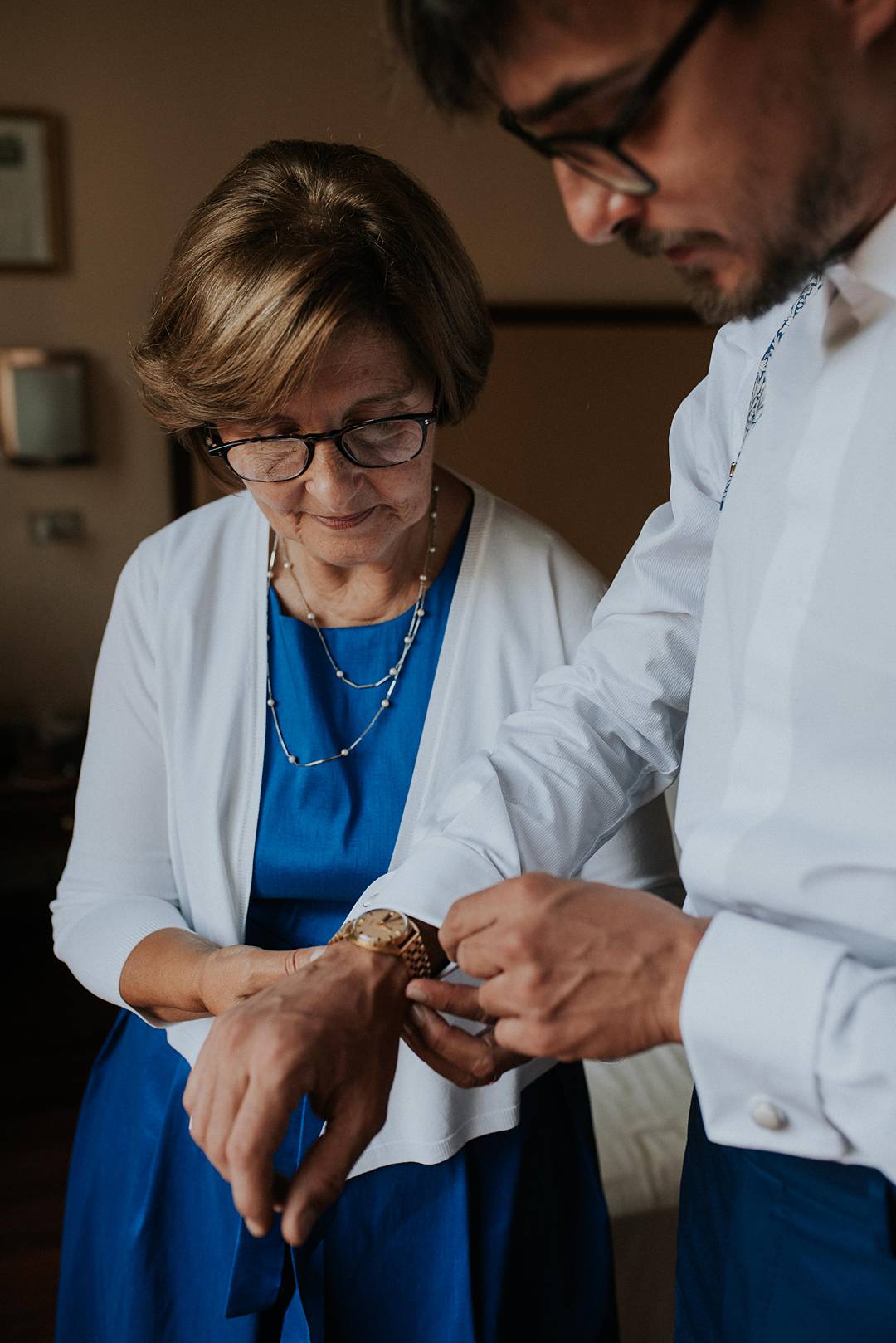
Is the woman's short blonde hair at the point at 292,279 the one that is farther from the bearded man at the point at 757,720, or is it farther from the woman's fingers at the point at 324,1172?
the woman's fingers at the point at 324,1172

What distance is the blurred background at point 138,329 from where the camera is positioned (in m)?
3.14

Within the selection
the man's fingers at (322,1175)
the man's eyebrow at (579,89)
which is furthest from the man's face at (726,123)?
the man's fingers at (322,1175)

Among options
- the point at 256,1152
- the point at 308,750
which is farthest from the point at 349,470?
the point at 256,1152

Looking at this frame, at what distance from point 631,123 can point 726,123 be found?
0.18 feet

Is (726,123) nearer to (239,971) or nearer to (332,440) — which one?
(332,440)

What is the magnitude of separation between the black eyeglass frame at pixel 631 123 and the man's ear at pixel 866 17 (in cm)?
7

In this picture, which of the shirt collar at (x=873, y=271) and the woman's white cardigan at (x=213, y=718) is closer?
the shirt collar at (x=873, y=271)

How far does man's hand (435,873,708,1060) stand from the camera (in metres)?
0.79

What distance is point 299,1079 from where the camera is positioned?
→ 83cm

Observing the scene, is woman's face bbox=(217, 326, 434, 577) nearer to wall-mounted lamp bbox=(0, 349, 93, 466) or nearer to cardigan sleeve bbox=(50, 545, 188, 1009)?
cardigan sleeve bbox=(50, 545, 188, 1009)

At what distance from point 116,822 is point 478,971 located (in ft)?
2.27

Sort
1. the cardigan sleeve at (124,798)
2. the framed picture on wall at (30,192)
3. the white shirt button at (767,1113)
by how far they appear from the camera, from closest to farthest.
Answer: the white shirt button at (767,1113)
the cardigan sleeve at (124,798)
the framed picture on wall at (30,192)

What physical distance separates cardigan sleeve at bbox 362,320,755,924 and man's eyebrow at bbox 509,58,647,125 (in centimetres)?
41

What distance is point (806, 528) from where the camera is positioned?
814mm
